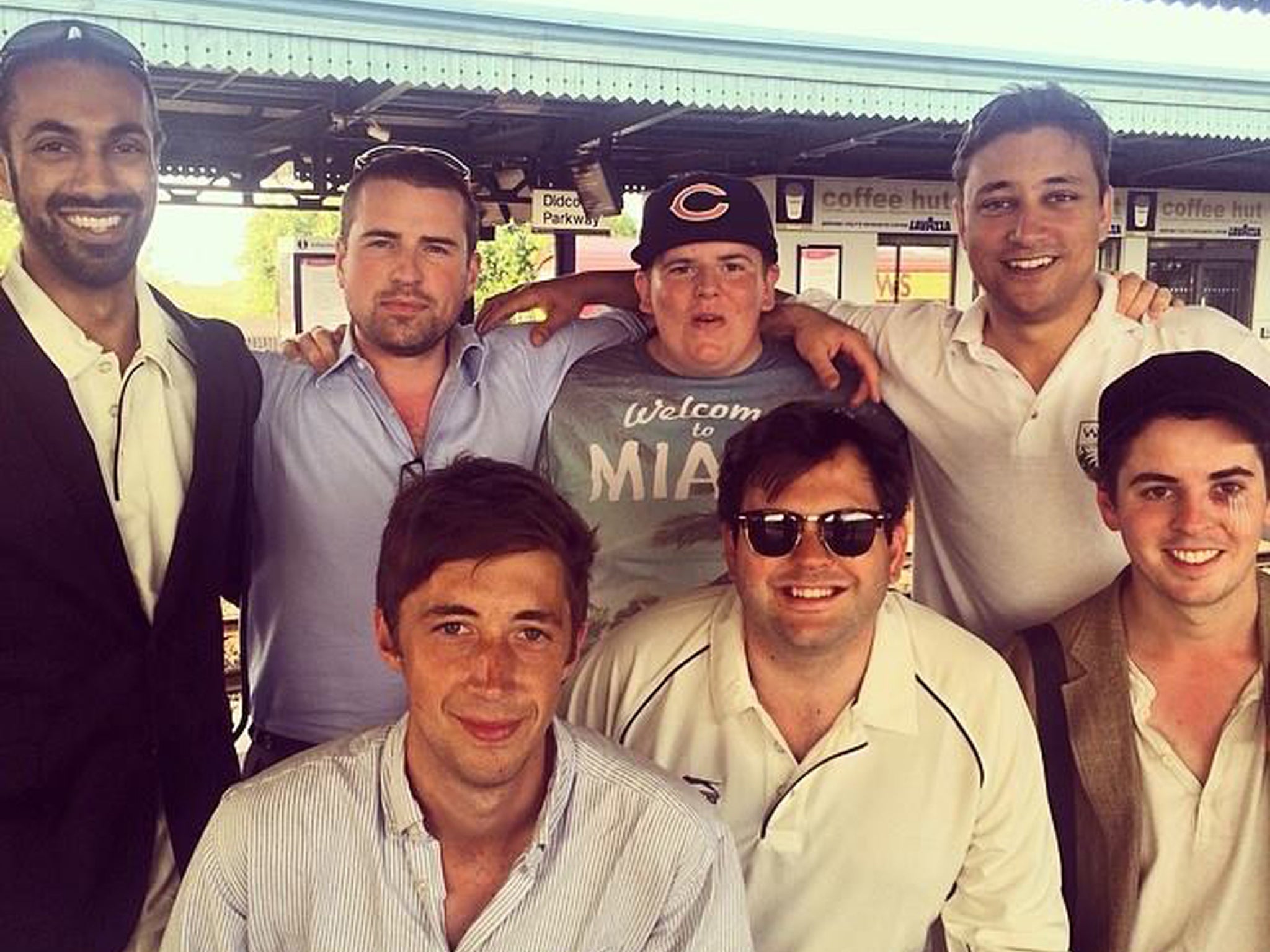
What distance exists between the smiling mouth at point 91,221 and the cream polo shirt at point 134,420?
0.43 feet

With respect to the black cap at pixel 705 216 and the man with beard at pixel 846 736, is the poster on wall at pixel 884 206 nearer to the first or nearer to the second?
the black cap at pixel 705 216

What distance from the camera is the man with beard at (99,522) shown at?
81.8 inches

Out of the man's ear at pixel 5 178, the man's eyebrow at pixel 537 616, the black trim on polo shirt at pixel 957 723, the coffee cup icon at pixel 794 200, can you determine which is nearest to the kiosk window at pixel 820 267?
the coffee cup icon at pixel 794 200

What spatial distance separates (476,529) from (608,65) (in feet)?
14.2

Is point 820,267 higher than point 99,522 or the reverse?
higher

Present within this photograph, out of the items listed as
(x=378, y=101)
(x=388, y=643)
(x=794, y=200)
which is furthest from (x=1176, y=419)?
(x=794, y=200)

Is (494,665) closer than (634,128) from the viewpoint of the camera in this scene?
Yes

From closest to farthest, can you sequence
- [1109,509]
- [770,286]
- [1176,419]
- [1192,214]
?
[1176,419], [1109,509], [770,286], [1192,214]

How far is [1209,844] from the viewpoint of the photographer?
228cm

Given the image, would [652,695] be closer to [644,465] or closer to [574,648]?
[574,648]

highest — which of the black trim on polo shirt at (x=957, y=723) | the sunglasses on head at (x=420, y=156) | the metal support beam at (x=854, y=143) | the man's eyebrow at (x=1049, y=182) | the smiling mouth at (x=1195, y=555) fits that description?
the metal support beam at (x=854, y=143)

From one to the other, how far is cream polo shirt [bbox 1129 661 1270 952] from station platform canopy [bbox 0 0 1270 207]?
3533 mm

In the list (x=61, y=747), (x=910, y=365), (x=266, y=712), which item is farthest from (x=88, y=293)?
(x=910, y=365)

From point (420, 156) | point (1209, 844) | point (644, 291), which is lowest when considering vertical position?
point (1209, 844)
